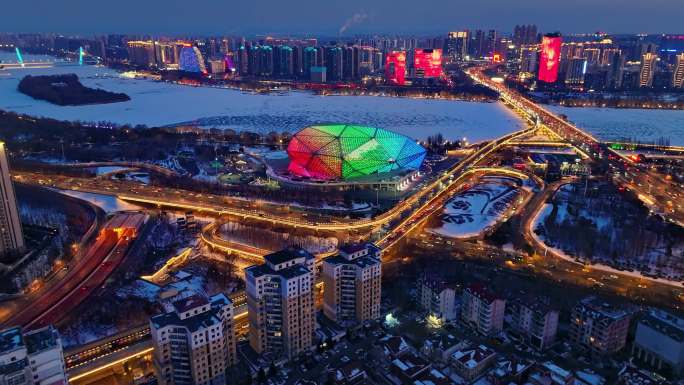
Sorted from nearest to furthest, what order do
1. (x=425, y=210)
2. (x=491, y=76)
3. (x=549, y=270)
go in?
(x=549, y=270), (x=425, y=210), (x=491, y=76)

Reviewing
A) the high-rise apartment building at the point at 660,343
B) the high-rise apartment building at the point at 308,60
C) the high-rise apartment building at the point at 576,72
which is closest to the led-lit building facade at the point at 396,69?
the high-rise apartment building at the point at 308,60

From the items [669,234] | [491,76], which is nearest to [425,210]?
[669,234]

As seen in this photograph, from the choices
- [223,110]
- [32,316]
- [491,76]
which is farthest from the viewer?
[491,76]

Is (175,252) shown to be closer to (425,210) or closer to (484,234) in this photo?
(425,210)

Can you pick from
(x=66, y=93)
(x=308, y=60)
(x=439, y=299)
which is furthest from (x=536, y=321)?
(x=308, y=60)

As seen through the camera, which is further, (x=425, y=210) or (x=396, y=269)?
(x=425, y=210)

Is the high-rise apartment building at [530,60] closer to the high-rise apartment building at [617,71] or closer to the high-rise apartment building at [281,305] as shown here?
the high-rise apartment building at [617,71]

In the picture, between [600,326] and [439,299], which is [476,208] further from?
[600,326]

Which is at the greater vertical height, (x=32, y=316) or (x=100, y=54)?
(x=100, y=54)
